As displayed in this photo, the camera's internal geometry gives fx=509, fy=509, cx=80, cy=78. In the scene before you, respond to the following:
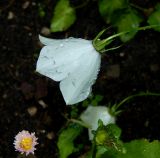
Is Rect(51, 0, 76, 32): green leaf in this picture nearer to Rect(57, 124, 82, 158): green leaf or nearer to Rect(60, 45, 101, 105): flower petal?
Rect(57, 124, 82, 158): green leaf

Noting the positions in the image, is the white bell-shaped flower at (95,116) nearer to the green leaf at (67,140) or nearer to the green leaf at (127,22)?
the green leaf at (67,140)

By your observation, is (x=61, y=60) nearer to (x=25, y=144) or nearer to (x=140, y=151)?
(x=25, y=144)

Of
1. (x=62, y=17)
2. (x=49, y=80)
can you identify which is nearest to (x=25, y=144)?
(x=49, y=80)

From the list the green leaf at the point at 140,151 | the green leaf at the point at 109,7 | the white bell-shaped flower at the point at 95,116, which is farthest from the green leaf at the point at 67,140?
the green leaf at the point at 109,7

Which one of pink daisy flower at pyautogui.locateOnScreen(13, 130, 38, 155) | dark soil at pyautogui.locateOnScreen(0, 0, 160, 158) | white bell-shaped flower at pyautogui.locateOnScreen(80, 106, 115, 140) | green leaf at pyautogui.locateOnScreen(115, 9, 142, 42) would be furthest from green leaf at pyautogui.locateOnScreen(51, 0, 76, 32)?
pink daisy flower at pyautogui.locateOnScreen(13, 130, 38, 155)

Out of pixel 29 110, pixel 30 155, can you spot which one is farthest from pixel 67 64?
pixel 29 110
